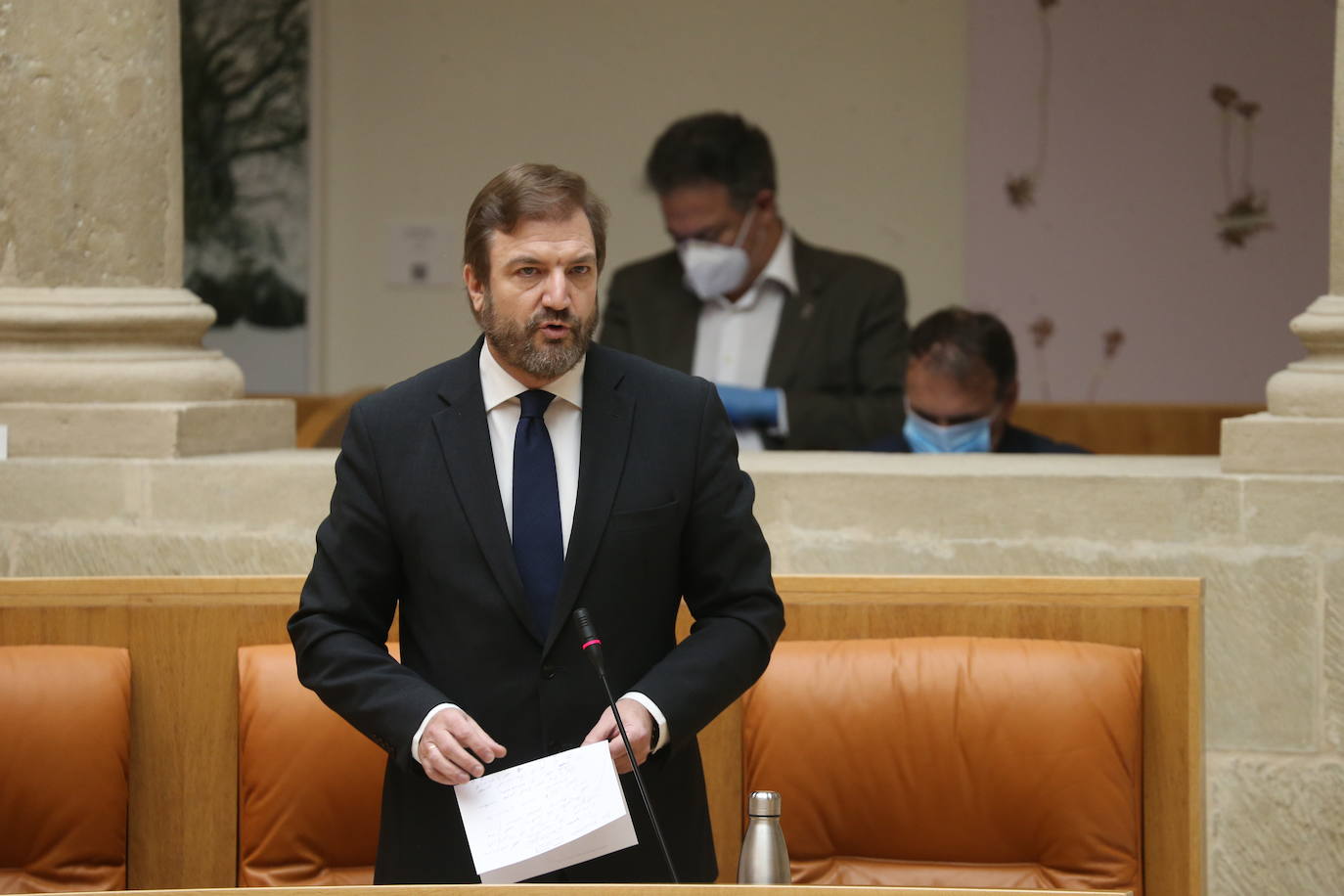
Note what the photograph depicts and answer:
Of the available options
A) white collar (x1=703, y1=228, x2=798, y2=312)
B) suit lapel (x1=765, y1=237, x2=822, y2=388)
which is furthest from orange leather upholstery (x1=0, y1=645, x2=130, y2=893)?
white collar (x1=703, y1=228, x2=798, y2=312)

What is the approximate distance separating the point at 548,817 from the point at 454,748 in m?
0.14

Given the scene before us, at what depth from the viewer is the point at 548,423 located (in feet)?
7.45

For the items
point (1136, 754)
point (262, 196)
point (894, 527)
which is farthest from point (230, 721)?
point (262, 196)

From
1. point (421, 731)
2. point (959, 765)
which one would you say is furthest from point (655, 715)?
point (959, 765)

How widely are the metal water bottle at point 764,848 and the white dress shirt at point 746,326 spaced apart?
8.03 ft

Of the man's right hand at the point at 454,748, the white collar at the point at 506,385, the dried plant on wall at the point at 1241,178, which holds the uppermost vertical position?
the dried plant on wall at the point at 1241,178

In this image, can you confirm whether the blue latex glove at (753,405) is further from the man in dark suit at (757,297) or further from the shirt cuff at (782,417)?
the man in dark suit at (757,297)

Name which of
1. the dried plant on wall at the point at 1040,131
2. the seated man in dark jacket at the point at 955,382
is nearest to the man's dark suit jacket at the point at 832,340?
the seated man in dark jacket at the point at 955,382

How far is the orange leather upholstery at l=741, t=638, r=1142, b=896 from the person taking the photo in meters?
2.89

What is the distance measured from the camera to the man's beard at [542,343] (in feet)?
7.00

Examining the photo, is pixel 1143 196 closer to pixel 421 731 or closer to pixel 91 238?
pixel 91 238

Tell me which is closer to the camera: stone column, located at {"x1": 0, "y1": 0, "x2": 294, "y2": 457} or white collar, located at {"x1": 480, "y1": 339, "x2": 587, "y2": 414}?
white collar, located at {"x1": 480, "y1": 339, "x2": 587, "y2": 414}

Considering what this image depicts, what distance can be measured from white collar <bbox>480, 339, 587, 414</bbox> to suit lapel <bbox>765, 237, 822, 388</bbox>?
2126mm

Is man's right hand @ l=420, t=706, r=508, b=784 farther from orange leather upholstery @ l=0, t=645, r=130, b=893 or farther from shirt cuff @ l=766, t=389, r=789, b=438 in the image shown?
shirt cuff @ l=766, t=389, r=789, b=438
